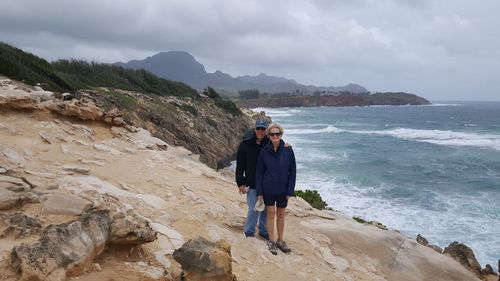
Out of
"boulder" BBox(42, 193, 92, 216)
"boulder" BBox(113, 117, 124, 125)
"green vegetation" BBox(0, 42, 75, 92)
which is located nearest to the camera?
"boulder" BBox(42, 193, 92, 216)

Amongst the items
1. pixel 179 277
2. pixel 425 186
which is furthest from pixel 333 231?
pixel 425 186

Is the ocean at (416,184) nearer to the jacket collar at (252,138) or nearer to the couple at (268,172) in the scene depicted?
the couple at (268,172)

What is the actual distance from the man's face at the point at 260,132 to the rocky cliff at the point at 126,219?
1598mm

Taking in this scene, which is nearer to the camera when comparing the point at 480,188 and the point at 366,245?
the point at 366,245

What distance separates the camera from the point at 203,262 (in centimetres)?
437

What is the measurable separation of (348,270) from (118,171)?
4.54 meters

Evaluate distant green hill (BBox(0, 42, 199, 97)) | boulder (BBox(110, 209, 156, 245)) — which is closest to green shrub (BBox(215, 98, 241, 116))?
distant green hill (BBox(0, 42, 199, 97))

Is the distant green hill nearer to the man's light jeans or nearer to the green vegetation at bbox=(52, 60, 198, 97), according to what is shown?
the green vegetation at bbox=(52, 60, 198, 97)

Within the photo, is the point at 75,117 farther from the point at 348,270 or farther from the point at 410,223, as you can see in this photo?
the point at 410,223

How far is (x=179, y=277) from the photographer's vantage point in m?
4.54

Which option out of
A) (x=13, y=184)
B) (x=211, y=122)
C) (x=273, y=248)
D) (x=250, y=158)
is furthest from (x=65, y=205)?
(x=211, y=122)

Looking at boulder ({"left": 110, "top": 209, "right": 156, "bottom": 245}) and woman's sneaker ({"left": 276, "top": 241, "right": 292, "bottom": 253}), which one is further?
woman's sneaker ({"left": 276, "top": 241, "right": 292, "bottom": 253})

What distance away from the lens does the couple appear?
5809mm

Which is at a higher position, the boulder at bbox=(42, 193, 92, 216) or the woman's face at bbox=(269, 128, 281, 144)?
the woman's face at bbox=(269, 128, 281, 144)
